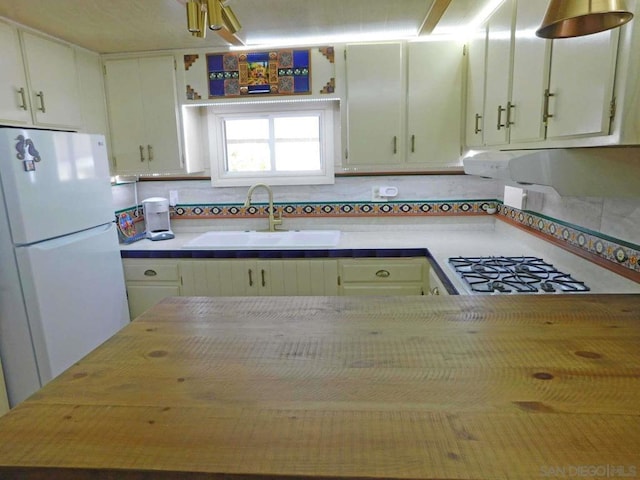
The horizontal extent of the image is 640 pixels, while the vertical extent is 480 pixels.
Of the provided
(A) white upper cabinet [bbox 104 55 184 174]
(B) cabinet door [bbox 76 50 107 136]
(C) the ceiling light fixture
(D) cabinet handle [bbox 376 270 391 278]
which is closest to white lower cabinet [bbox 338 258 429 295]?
(D) cabinet handle [bbox 376 270 391 278]

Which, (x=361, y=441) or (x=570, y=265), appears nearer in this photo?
(x=361, y=441)

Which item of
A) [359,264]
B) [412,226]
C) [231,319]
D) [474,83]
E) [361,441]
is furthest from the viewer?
[412,226]

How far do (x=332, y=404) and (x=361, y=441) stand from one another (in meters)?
0.10

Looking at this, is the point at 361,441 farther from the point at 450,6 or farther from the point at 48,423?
the point at 450,6

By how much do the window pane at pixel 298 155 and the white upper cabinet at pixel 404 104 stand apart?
46 cm

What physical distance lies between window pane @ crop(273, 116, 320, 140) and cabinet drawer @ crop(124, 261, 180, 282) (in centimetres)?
123

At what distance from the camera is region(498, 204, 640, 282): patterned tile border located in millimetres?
1485

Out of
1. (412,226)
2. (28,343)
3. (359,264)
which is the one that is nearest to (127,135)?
(28,343)

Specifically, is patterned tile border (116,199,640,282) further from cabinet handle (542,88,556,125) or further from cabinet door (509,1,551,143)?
cabinet handle (542,88,556,125)

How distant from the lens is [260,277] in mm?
2496

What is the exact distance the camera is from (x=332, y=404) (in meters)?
0.70

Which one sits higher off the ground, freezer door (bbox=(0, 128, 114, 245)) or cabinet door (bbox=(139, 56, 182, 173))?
cabinet door (bbox=(139, 56, 182, 173))

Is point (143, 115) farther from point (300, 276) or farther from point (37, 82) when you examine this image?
point (300, 276)

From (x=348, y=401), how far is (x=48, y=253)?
1828 mm
